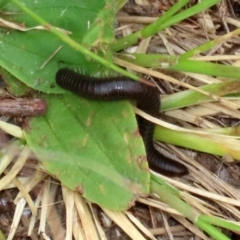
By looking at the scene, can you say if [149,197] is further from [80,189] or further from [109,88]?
[109,88]

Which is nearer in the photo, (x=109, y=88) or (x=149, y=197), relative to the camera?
(x=109, y=88)

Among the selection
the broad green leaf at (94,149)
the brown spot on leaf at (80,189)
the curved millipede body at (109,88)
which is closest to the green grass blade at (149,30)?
the curved millipede body at (109,88)

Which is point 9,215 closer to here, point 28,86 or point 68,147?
point 68,147

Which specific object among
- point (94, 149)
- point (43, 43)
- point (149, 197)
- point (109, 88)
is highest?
point (43, 43)

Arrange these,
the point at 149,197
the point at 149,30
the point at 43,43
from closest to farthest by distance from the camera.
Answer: the point at 149,30
the point at 43,43
the point at 149,197

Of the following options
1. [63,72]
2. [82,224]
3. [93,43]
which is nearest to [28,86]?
[63,72]

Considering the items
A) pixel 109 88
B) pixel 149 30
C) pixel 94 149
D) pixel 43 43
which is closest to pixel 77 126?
pixel 94 149

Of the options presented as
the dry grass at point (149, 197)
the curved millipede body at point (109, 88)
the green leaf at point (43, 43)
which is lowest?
the dry grass at point (149, 197)

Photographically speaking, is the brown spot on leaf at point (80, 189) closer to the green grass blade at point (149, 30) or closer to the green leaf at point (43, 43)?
the green leaf at point (43, 43)

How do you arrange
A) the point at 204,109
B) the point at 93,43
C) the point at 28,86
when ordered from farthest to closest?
the point at 204,109, the point at 28,86, the point at 93,43
